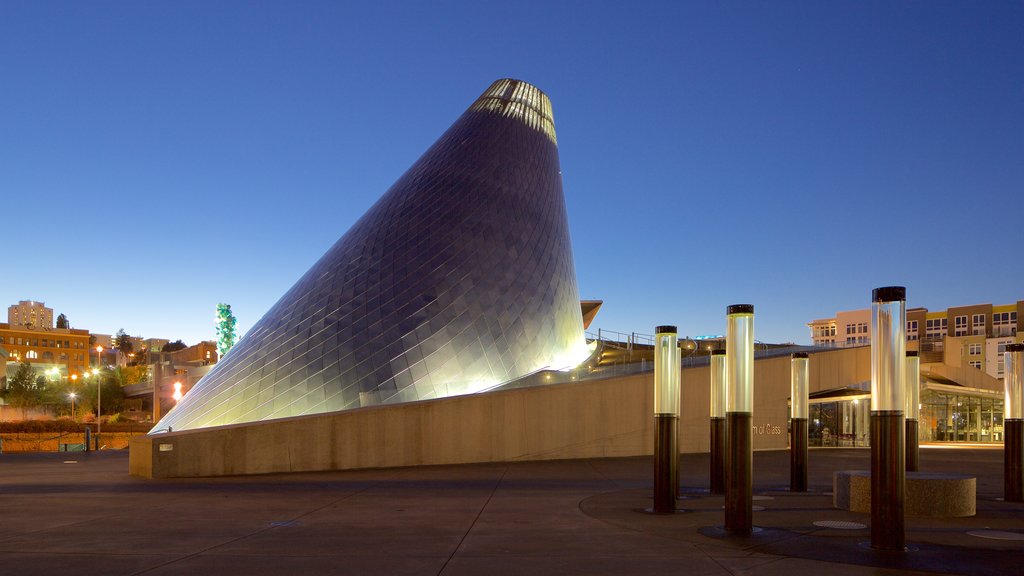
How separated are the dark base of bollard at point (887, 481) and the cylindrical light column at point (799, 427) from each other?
6122 mm

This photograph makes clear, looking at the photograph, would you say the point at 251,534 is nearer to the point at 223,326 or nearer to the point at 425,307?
the point at 425,307

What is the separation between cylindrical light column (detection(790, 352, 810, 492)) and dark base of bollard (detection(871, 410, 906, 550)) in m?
6.12

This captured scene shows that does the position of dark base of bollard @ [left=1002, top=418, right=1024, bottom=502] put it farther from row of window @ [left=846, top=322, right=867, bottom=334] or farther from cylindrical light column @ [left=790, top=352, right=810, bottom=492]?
row of window @ [left=846, top=322, right=867, bottom=334]

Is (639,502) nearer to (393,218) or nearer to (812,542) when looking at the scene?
(812,542)

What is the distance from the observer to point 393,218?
93.7ft

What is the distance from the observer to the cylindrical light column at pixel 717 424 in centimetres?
1502

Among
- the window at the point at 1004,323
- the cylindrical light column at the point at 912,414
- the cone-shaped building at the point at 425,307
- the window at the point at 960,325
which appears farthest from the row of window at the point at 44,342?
the cylindrical light column at the point at 912,414

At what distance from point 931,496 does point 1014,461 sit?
11.8ft

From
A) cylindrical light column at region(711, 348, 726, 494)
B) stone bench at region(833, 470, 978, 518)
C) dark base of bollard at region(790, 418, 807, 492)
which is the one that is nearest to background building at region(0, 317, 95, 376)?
cylindrical light column at region(711, 348, 726, 494)

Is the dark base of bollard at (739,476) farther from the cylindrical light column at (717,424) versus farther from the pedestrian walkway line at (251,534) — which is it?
the pedestrian walkway line at (251,534)

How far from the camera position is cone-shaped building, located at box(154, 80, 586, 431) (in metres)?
22.2

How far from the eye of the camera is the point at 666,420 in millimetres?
12500

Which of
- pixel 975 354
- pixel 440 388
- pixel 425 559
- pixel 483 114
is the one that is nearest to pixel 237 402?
pixel 440 388

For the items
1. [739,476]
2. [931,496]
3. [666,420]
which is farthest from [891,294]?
[931,496]
